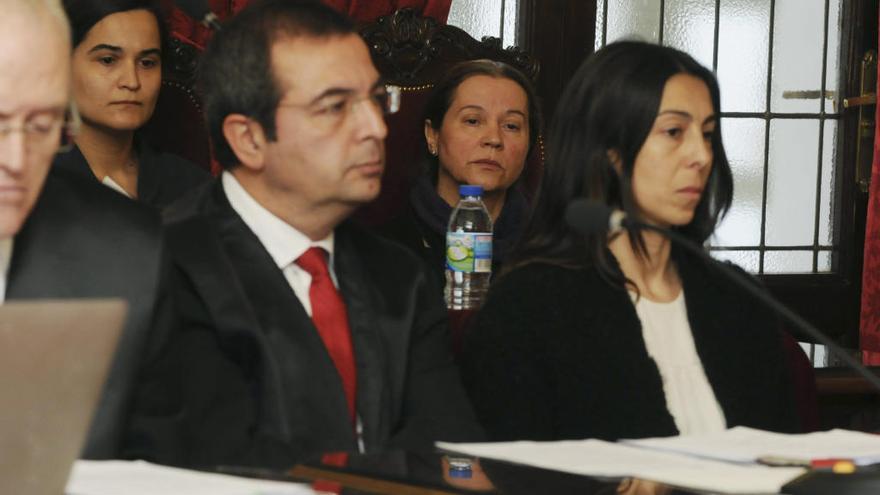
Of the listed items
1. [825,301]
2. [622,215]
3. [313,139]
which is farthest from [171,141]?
[825,301]

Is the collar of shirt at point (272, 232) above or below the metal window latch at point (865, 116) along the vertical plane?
below

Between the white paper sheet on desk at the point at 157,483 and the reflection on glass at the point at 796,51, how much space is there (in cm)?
357

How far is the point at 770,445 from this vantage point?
1653 mm

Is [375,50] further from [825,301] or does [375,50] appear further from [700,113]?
[825,301]

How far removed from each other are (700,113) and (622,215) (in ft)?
2.45

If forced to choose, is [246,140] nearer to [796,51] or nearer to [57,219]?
[57,219]

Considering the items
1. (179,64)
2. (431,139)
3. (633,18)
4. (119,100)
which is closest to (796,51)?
(633,18)

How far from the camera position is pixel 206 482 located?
1.24 m

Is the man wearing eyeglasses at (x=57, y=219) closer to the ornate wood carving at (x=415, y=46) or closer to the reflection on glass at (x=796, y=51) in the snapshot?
the ornate wood carving at (x=415, y=46)

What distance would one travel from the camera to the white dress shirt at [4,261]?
1.49 metres

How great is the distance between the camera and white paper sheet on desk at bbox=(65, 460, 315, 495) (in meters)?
1.20

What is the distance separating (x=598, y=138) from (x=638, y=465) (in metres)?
0.76

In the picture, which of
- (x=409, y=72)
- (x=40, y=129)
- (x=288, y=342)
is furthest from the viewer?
(x=409, y=72)

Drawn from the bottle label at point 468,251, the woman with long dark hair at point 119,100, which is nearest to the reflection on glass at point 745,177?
the bottle label at point 468,251
